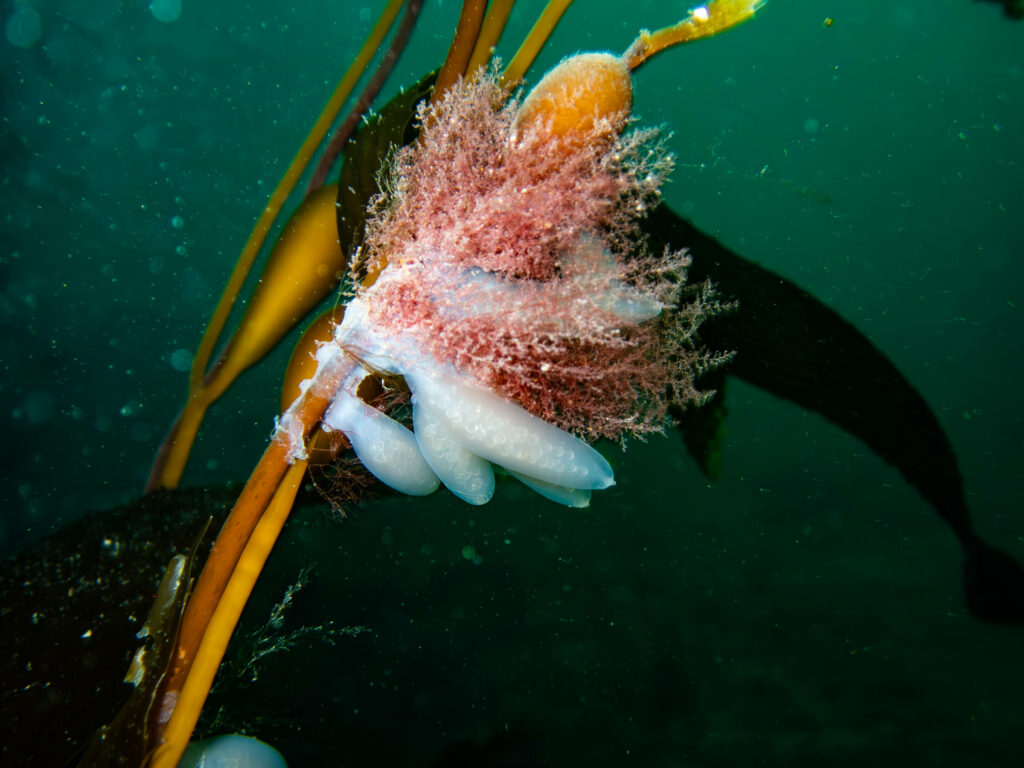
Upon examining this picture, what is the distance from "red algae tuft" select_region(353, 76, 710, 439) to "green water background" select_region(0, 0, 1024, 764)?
1178 millimetres

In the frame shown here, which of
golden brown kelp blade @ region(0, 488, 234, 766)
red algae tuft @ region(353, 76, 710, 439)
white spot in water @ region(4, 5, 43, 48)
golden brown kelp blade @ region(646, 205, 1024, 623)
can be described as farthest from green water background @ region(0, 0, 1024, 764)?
golden brown kelp blade @ region(0, 488, 234, 766)

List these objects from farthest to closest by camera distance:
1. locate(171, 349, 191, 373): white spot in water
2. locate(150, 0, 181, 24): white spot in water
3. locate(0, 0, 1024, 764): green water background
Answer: locate(150, 0, 181, 24): white spot in water → locate(171, 349, 191, 373): white spot in water → locate(0, 0, 1024, 764): green water background

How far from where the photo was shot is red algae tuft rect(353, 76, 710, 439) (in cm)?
120

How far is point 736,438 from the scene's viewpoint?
6004 millimetres

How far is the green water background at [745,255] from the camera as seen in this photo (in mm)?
4035

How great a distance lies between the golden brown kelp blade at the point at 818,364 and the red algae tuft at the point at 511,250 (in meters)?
0.44

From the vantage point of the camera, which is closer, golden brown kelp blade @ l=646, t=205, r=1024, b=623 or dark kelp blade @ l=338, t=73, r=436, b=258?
dark kelp blade @ l=338, t=73, r=436, b=258

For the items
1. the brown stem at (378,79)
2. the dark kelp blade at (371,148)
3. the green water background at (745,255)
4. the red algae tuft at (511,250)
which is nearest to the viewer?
the red algae tuft at (511,250)

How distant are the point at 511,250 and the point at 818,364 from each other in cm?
139

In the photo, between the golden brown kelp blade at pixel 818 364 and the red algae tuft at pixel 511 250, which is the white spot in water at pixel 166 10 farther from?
the golden brown kelp blade at pixel 818 364

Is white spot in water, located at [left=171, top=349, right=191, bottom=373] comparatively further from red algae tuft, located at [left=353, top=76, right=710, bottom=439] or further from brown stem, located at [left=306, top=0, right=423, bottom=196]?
red algae tuft, located at [left=353, top=76, right=710, bottom=439]

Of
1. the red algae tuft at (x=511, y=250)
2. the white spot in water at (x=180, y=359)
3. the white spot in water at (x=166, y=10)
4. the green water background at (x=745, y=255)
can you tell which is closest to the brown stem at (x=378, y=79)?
the red algae tuft at (x=511, y=250)

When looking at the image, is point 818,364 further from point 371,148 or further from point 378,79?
point 378,79

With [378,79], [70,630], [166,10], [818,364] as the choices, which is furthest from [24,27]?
[818,364]
